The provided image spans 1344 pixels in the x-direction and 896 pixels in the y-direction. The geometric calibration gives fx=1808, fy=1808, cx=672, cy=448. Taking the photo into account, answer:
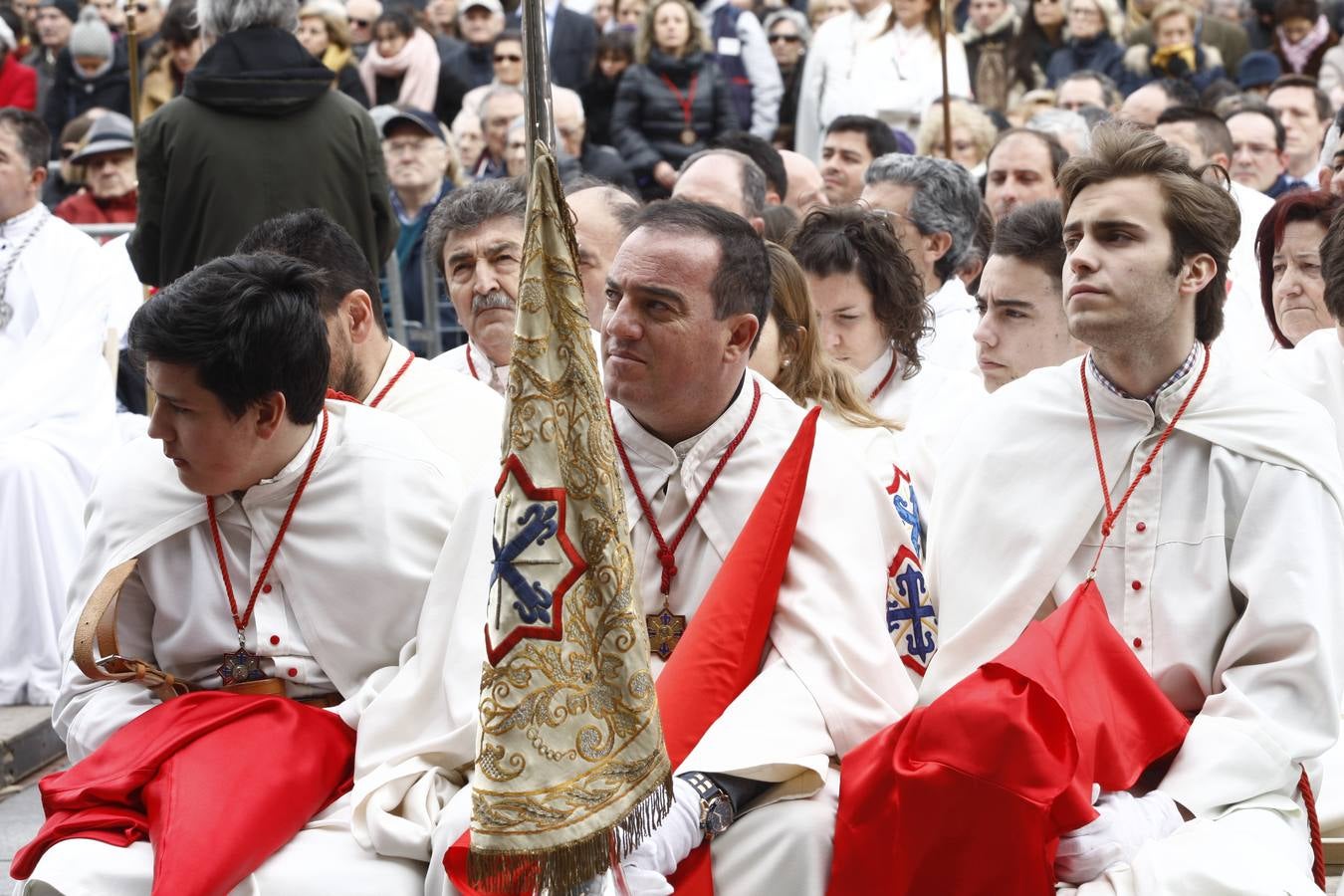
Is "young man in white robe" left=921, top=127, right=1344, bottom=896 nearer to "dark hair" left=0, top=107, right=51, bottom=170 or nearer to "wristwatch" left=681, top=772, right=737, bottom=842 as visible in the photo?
"wristwatch" left=681, top=772, right=737, bottom=842

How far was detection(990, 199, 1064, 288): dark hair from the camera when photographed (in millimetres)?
5383

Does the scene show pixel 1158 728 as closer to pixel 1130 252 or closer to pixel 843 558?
pixel 843 558

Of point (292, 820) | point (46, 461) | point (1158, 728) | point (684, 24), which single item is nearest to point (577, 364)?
point (292, 820)

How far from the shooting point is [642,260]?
4.13m

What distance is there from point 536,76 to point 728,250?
1.65 m

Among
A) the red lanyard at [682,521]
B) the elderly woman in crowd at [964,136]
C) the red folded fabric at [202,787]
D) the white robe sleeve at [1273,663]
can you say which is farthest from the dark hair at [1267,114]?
the red folded fabric at [202,787]

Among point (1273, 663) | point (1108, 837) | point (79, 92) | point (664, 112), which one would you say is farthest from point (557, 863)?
point (79, 92)

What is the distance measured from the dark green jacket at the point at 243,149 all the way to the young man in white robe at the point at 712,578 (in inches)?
140

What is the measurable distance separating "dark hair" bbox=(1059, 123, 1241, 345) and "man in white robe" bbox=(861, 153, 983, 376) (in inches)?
115

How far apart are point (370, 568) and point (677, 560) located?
0.71 meters

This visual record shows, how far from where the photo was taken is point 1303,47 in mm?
13211

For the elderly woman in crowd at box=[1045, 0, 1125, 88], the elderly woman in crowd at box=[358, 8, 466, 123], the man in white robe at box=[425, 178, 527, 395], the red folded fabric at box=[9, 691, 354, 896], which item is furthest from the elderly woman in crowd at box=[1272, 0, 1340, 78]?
the red folded fabric at box=[9, 691, 354, 896]

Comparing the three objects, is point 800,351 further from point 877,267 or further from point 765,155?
point 765,155

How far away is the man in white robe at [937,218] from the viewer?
732 centimetres
